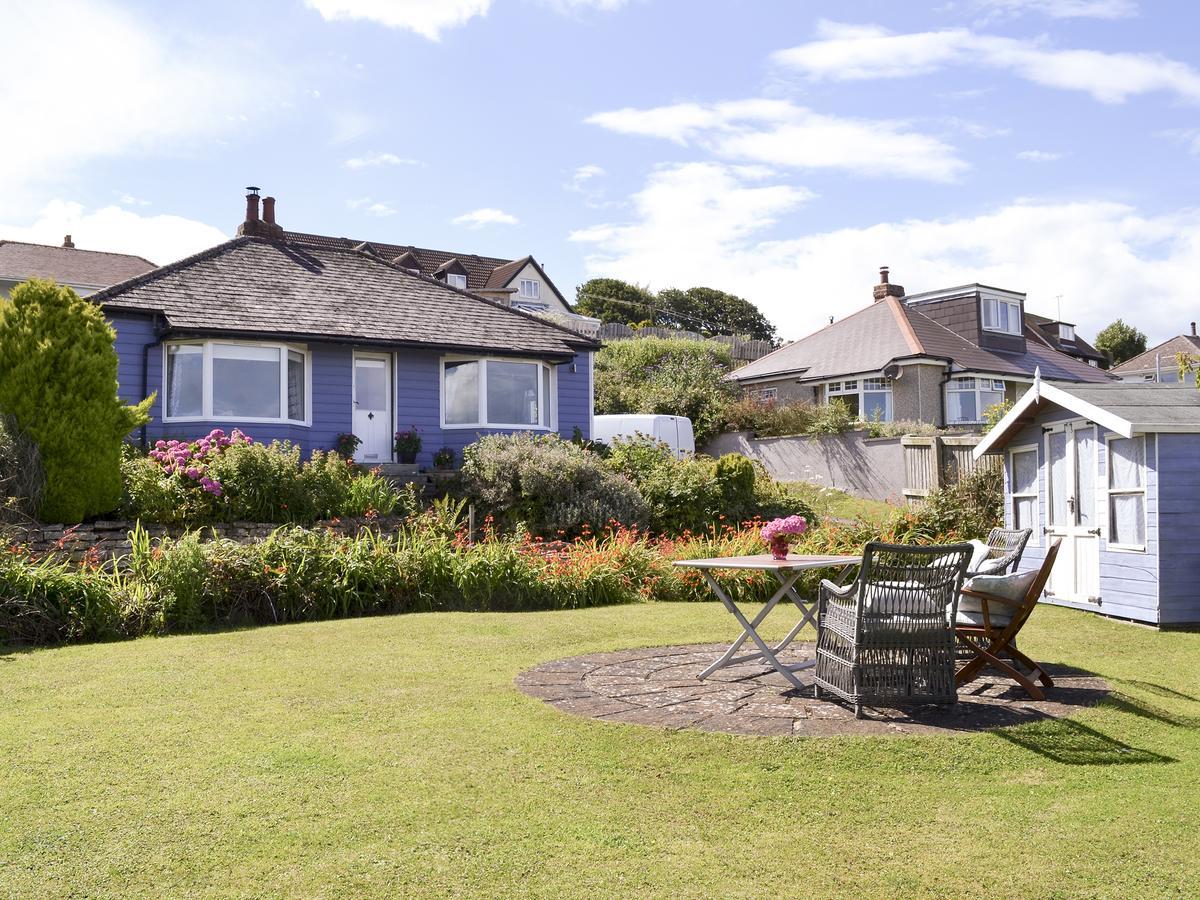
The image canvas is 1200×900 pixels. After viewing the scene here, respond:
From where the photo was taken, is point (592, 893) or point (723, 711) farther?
point (723, 711)

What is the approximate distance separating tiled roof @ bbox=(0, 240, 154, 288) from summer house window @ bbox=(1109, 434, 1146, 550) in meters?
30.8

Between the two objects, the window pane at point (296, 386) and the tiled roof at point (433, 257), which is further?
the tiled roof at point (433, 257)

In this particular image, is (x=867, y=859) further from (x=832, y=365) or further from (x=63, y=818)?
(x=832, y=365)

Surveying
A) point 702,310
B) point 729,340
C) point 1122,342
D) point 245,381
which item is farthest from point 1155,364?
point 245,381

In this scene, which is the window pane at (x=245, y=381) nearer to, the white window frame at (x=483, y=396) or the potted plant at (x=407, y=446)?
the potted plant at (x=407, y=446)

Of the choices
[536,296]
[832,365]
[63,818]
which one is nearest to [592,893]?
[63,818]

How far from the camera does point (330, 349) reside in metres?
20.0

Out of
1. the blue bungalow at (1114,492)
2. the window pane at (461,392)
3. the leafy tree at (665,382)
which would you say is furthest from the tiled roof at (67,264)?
the blue bungalow at (1114,492)

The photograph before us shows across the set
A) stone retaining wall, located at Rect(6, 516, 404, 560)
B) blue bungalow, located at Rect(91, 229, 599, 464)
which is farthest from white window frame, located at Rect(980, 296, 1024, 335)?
stone retaining wall, located at Rect(6, 516, 404, 560)

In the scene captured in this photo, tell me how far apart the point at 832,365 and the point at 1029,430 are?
16857 millimetres

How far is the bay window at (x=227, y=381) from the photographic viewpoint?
18.6 metres

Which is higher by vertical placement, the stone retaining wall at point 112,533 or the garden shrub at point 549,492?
the garden shrub at point 549,492

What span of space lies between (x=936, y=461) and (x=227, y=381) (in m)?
13.7

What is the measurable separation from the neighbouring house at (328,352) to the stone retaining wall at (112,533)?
4919 mm
